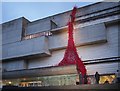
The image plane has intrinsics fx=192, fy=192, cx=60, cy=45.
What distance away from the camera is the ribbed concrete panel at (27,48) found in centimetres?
2936

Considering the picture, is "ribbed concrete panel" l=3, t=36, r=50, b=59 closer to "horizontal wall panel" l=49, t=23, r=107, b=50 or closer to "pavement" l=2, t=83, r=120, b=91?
"horizontal wall panel" l=49, t=23, r=107, b=50

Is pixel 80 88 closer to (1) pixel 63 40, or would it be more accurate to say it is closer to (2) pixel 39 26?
(1) pixel 63 40

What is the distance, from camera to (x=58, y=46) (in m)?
28.5

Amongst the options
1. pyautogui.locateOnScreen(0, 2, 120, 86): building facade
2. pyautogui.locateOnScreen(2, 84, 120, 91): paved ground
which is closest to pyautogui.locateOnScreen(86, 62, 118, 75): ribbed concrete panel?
pyautogui.locateOnScreen(0, 2, 120, 86): building facade

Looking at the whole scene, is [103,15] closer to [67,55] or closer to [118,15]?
[118,15]

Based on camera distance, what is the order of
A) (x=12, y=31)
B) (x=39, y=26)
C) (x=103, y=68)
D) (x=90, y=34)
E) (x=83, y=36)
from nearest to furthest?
(x=103, y=68), (x=90, y=34), (x=83, y=36), (x=39, y=26), (x=12, y=31)

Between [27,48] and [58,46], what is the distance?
18.3ft

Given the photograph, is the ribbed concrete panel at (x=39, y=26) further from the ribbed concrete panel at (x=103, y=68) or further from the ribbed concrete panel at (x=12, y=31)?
the ribbed concrete panel at (x=103, y=68)

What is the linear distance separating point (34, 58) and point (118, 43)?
539 inches

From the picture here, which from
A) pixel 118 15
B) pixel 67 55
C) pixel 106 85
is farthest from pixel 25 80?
pixel 106 85

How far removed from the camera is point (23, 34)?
34.2 meters

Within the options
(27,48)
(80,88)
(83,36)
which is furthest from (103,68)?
(27,48)

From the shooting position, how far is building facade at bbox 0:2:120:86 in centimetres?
2403

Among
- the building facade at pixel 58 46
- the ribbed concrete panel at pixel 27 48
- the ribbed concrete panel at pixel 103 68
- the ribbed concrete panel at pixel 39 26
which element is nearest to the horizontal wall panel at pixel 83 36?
the building facade at pixel 58 46
